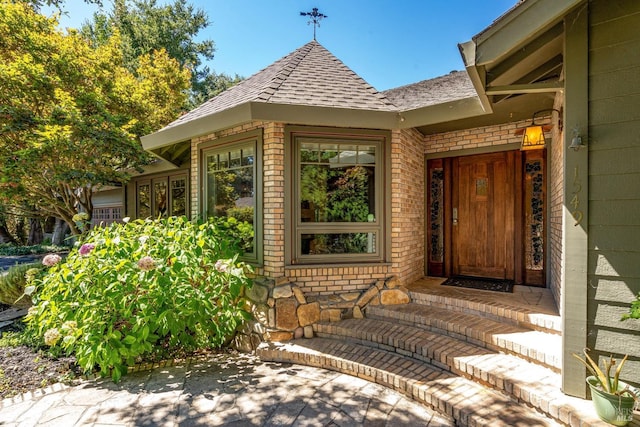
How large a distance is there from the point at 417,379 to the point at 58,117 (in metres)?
7.82

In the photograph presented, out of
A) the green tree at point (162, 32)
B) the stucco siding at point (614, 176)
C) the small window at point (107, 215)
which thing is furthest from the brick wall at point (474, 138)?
the green tree at point (162, 32)

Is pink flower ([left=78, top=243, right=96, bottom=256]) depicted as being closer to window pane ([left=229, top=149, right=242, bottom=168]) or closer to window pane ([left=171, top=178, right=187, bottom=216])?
window pane ([left=229, top=149, right=242, bottom=168])

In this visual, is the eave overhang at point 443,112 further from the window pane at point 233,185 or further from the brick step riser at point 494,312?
the brick step riser at point 494,312

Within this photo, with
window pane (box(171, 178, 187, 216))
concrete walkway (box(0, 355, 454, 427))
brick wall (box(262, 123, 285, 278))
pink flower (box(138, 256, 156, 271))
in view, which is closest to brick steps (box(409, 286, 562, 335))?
concrete walkway (box(0, 355, 454, 427))

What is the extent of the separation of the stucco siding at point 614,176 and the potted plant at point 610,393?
11cm

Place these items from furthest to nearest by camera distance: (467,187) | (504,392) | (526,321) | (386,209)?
→ (467,187) < (386,209) < (526,321) < (504,392)

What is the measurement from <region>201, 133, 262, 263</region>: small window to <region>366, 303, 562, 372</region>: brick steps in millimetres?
1791

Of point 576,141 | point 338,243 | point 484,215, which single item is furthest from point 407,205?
point 576,141

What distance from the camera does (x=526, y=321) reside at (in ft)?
11.0

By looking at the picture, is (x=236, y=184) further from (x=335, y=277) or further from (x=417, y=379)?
(x=417, y=379)

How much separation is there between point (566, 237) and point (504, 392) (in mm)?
1269

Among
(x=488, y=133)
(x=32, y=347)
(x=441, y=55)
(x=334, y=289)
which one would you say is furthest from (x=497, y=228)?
(x=441, y=55)

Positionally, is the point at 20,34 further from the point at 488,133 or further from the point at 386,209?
the point at 488,133

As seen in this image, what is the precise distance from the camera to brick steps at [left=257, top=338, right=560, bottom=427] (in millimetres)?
2390
